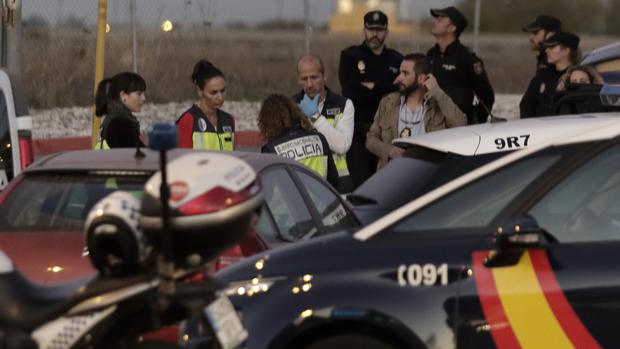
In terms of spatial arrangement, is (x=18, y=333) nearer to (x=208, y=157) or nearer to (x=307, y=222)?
(x=208, y=157)

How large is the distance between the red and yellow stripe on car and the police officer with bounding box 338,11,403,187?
7844 millimetres

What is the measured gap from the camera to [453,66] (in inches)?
538

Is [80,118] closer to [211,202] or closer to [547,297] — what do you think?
[547,297]

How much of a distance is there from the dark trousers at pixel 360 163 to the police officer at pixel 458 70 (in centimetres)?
89

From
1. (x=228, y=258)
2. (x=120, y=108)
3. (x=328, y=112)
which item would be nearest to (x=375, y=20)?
(x=328, y=112)

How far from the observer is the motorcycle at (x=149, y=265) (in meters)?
5.02

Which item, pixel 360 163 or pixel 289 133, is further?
pixel 360 163

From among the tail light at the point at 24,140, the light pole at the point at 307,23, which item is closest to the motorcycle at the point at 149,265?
the tail light at the point at 24,140

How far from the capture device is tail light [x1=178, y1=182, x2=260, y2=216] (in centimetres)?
501

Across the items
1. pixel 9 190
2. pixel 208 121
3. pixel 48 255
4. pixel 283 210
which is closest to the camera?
pixel 48 255

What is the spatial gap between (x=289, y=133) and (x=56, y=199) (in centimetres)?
311

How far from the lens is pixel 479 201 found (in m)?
6.79

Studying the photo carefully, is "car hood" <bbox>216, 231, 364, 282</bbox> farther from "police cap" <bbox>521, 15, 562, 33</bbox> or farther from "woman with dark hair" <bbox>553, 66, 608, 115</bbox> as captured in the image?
"police cap" <bbox>521, 15, 562, 33</bbox>

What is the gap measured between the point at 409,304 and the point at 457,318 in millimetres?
203
